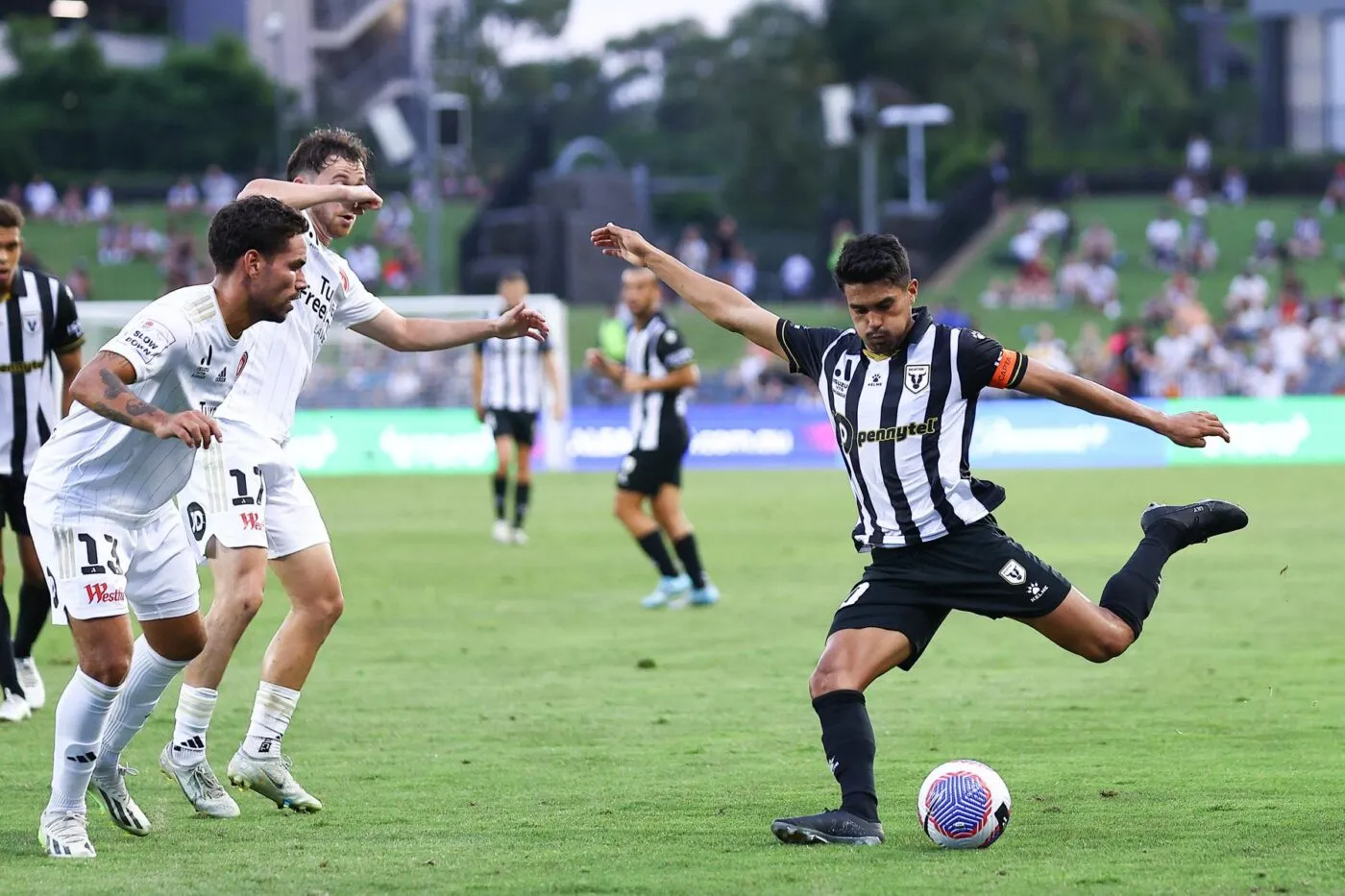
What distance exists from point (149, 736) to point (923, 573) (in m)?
3.85

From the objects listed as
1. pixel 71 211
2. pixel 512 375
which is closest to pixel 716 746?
pixel 512 375

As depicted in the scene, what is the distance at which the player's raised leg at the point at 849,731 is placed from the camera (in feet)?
20.8

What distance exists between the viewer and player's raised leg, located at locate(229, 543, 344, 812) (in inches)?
278

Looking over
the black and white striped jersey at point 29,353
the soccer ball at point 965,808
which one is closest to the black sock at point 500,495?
the black and white striped jersey at point 29,353

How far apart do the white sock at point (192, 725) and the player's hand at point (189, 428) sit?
5.26ft

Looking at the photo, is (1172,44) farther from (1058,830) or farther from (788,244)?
(1058,830)

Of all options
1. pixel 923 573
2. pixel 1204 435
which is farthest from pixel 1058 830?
pixel 1204 435

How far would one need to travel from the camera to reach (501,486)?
1898 cm

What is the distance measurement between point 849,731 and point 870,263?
1541 mm

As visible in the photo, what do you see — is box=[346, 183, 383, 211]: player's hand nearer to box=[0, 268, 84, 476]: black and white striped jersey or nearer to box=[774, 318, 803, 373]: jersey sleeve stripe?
box=[774, 318, 803, 373]: jersey sleeve stripe

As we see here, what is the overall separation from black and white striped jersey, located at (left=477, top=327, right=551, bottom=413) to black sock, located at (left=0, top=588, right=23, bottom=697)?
10.1 meters

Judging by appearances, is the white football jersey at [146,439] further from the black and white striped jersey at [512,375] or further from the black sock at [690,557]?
the black and white striped jersey at [512,375]

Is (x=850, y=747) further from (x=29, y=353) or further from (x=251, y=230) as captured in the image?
(x=29, y=353)

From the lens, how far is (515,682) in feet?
34.3
